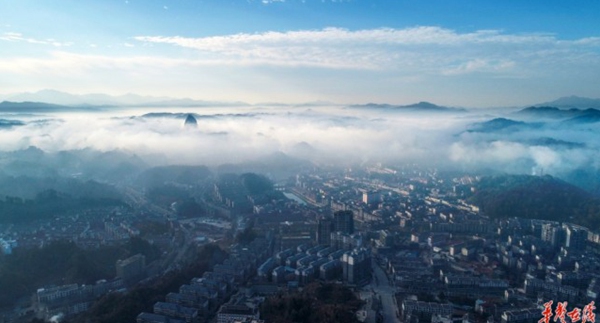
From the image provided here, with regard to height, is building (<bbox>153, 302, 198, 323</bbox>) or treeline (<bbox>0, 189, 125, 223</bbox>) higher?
treeline (<bbox>0, 189, 125, 223</bbox>)

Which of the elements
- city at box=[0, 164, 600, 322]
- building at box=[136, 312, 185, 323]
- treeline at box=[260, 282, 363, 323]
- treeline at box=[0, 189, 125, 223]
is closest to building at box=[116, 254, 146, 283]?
city at box=[0, 164, 600, 322]

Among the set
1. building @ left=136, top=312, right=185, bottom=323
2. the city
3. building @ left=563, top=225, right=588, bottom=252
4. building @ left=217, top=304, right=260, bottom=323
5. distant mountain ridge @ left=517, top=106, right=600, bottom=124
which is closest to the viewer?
building @ left=136, top=312, right=185, bottom=323

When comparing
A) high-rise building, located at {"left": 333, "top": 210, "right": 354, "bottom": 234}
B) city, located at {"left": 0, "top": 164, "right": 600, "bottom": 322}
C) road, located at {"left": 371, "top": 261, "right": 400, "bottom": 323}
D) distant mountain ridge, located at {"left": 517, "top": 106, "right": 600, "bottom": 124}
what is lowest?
road, located at {"left": 371, "top": 261, "right": 400, "bottom": 323}

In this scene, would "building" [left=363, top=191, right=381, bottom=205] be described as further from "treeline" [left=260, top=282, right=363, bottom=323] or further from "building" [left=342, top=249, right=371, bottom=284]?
"treeline" [left=260, top=282, right=363, bottom=323]

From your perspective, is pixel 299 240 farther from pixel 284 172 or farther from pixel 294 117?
pixel 294 117

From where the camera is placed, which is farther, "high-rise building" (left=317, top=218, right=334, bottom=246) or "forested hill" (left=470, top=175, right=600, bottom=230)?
"forested hill" (left=470, top=175, right=600, bottom=230)

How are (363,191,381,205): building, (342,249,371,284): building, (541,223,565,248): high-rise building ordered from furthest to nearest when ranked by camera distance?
1. (363,191,381,205): building
2. (541,223,565,248): high-rise building
3. (342,249,371,284): building
